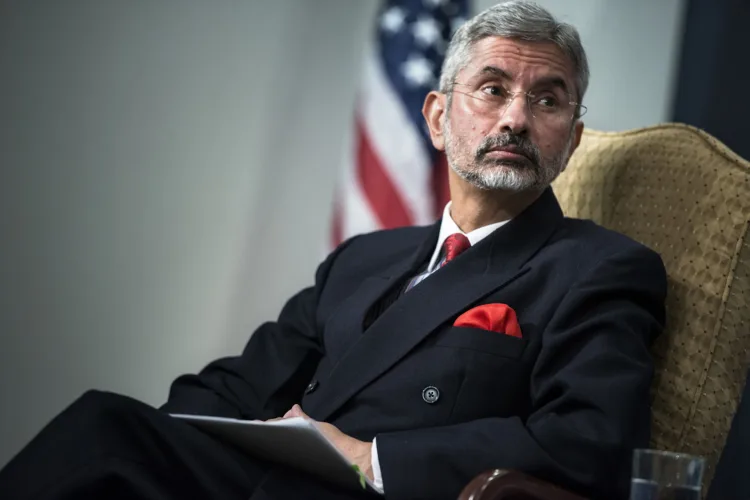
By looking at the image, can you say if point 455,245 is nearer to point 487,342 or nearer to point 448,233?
point 448,233

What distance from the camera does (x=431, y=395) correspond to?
67.5 inches

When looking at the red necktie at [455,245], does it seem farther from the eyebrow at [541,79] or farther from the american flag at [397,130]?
the american flag at [397,130]

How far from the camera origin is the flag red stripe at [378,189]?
121 inches

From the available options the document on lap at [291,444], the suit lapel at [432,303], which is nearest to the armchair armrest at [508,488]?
the document on lap at [291,444]

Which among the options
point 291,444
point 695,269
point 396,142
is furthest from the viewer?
point 396,142

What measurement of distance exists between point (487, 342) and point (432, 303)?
0.15 metres

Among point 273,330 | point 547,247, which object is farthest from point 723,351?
point 273,330

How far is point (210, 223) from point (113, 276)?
0.39 m

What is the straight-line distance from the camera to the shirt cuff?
155 cm

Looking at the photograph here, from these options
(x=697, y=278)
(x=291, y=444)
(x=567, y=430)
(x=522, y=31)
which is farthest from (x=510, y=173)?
(x=291, y=444)

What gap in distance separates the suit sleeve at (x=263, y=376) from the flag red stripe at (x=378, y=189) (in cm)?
87

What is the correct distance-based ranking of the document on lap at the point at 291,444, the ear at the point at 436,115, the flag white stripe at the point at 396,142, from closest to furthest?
the document on lap at the point at 291,444, the ear at the point at 436,115, the flag white stripe at the point at 396,142

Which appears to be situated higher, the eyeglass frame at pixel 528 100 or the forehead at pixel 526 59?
the forehead at pixel 526 59

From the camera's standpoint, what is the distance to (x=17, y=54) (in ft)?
10.7
